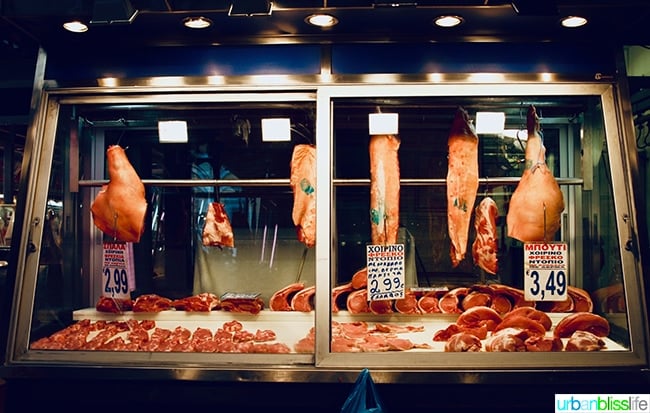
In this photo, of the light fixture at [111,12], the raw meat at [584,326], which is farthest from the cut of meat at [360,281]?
the light fixture at [111,12]

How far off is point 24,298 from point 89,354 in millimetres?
594

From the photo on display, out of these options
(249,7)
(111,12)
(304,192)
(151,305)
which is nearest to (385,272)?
(304,192)

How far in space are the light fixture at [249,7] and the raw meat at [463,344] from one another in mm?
2445

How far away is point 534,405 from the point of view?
3.15 metres

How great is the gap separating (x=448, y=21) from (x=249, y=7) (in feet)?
4.29

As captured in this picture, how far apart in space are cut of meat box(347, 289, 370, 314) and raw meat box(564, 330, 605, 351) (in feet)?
5.07

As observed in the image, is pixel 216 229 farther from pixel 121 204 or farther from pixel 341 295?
pixel 341 295

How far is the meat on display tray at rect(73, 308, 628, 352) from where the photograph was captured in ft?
13.2

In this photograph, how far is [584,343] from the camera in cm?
337

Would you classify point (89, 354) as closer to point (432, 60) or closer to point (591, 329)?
point (432, 60)

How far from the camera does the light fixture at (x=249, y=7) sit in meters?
2.92

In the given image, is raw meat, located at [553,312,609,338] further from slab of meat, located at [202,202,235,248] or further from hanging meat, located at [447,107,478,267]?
slab of meat, located at [202,202,235,248]

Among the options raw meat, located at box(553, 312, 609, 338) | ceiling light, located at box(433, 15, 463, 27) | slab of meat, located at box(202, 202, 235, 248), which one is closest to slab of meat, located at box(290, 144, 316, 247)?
slab of meat, located at box(202, 202, 235, 248)

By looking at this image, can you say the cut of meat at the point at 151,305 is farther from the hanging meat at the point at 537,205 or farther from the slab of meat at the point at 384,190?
the hanging meat at the point at 537,205
